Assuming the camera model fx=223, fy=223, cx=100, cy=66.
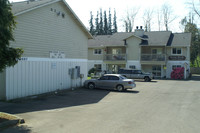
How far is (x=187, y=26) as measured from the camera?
64625 mm

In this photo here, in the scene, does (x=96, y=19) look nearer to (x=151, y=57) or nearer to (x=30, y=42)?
(x=151, y=57)

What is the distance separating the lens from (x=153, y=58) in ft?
122

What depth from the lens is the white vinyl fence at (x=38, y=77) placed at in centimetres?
1374

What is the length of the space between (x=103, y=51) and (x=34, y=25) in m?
25.7

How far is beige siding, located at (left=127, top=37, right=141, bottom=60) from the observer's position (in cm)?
3853

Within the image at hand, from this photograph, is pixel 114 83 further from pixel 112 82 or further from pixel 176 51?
pixel 176 51

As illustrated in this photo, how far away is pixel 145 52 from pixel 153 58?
250 centimetres

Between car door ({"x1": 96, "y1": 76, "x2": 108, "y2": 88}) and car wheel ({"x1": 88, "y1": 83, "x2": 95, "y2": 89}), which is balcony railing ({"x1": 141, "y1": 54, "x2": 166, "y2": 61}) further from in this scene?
car wheel ({"x1": 88, "y1": 83, "x2": 95, "y2": 89})

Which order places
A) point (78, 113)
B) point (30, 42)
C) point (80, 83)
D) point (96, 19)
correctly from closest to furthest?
point (78, 113), point (30, 42), point (80, 83), point (96, 19)

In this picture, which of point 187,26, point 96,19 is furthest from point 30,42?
point 96,19

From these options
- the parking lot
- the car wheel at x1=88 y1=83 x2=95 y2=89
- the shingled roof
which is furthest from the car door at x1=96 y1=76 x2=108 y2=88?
the shingled roof

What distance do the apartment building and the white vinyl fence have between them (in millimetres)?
17798

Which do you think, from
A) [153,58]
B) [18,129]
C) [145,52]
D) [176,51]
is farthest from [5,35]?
[176,51]

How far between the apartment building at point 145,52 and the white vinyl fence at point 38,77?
17798 millimetres
